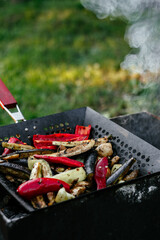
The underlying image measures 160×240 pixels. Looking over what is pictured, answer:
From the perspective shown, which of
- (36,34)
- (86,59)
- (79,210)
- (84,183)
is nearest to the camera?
(79,210)

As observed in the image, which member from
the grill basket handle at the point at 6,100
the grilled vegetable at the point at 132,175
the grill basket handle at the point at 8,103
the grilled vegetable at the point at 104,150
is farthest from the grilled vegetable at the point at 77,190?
the grill basket handle at the point at 6,100

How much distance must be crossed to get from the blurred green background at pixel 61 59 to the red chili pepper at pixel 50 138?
1996 millimetres

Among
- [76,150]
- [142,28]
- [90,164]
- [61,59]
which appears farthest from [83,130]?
[61,59]

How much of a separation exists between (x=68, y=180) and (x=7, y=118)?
8.74 feet

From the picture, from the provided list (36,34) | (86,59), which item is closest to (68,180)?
(86,59)

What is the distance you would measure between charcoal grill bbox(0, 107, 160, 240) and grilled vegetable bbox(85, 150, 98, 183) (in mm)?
219

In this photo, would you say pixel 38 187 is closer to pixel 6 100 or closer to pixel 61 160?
pixel 61 160

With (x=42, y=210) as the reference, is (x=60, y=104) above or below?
below

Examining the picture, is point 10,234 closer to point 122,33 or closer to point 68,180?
point 68,180

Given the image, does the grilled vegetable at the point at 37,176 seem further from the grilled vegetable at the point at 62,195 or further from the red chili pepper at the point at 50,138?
the red chili pepper at the point at 50,138

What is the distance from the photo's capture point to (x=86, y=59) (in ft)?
21.0

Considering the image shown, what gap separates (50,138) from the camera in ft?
7.70

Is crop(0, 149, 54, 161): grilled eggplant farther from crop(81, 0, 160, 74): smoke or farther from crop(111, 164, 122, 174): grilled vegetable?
crop(81, 0, 160, 74): smoke

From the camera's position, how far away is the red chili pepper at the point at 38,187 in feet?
5.44
